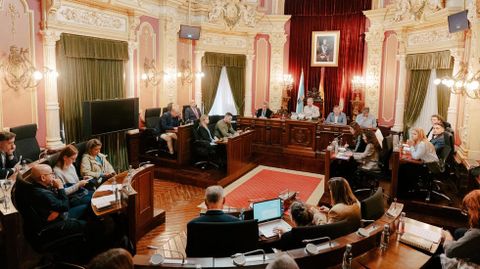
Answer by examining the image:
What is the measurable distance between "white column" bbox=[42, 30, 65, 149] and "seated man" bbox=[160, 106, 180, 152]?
2.17 meters

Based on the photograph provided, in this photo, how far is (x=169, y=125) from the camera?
340 inches

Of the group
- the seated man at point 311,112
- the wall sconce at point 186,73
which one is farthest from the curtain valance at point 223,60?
the seated man at point 311,112

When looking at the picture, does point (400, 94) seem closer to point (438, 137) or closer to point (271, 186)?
point (438, 137)

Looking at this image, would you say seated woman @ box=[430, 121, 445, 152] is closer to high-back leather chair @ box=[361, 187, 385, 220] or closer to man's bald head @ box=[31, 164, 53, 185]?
high-back leather chair @ box=[361, 187, 385, 220]

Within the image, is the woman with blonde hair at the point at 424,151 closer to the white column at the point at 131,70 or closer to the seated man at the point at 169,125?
the seated man at the point at 169,125

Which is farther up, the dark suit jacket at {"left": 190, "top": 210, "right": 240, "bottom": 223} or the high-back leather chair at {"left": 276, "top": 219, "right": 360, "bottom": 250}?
the dark suit jacket at {"left": 190, "top": 210, "right": 240, "bottom": 223}

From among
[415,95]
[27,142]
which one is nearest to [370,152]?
[415,95]

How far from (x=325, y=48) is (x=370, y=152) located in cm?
644

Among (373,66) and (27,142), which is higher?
(373,66)

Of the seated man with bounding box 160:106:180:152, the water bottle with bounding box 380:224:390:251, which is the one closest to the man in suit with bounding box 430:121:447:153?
the water bottle with bounding box 380:224:390:251

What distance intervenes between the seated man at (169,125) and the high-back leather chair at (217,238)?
5379 mm

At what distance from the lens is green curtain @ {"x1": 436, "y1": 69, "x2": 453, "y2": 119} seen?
7.95m

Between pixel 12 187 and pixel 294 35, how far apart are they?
9.88m

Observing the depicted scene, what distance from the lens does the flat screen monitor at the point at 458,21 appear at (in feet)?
21.4
